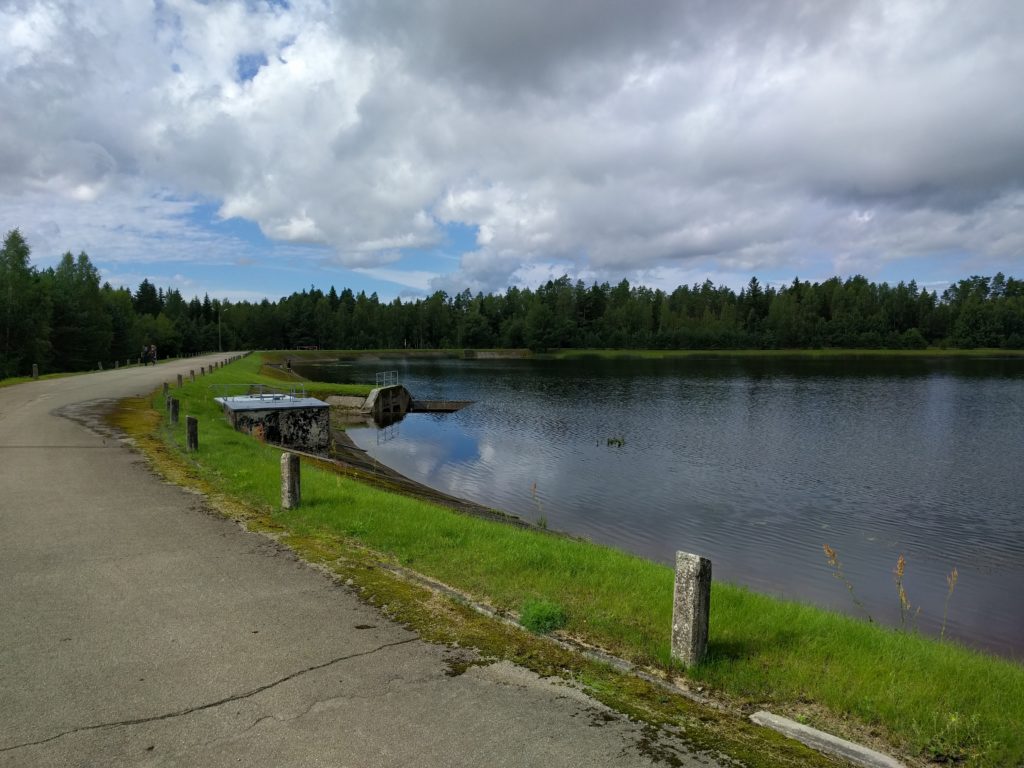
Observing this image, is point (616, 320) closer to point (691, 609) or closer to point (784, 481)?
point (784, 481)

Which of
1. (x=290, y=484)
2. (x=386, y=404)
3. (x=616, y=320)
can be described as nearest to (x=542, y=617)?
(x=290, y=484)

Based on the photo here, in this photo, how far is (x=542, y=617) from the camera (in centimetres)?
709

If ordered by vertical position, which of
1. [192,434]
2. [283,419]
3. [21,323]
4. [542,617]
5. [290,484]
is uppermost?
[21,323]

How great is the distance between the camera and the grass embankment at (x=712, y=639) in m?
5.40

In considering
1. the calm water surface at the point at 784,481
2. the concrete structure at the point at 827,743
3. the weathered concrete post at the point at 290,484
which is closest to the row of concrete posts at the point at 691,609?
the concrete structure at the point at 827,743

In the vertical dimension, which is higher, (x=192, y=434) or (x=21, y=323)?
(x=21, y=323)

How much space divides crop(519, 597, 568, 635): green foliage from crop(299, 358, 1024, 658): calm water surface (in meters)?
9.09

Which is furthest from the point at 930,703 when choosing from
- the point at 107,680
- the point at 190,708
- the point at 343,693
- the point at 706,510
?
the point at 706,510

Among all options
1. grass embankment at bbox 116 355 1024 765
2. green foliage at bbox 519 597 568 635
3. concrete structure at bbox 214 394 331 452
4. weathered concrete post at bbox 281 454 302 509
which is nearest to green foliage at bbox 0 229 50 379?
concrete structure at bbox 214 394 331 452

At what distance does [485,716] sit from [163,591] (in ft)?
15.6

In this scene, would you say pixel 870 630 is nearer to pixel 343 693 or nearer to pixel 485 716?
pixel 485 716

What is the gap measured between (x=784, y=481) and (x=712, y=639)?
21.6 metres

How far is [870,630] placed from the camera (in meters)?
8.10

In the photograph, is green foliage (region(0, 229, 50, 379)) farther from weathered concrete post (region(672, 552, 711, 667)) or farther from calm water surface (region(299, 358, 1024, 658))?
weathered concrete post (region(672, 552, 711, 667))
